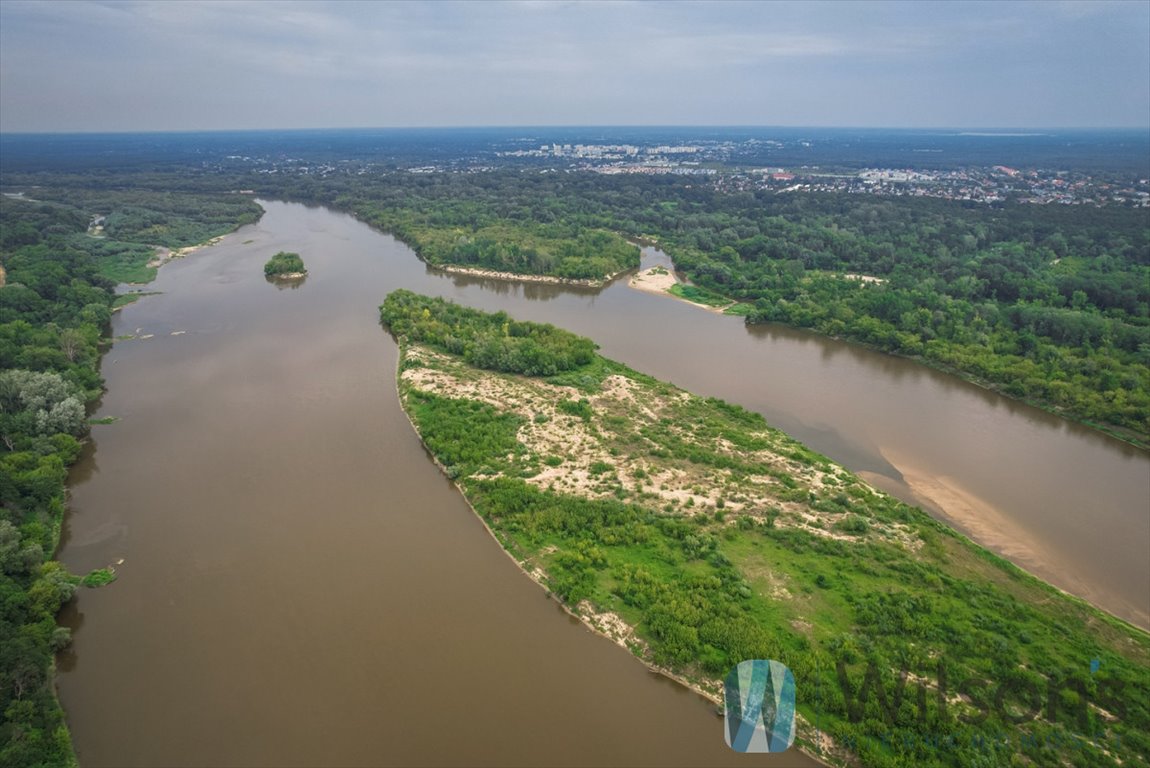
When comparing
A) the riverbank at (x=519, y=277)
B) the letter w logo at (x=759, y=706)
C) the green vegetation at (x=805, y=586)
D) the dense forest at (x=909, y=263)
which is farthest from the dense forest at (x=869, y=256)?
the letter w logo at (x=759, y=706)

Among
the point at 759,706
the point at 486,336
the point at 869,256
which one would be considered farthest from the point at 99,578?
the point at 869,256

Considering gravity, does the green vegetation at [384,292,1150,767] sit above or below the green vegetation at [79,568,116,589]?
above

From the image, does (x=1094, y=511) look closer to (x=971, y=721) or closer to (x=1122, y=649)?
(x=1122, y=649)

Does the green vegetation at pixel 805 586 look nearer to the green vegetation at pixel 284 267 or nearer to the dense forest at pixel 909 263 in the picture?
the dense forest at pixel 909 263

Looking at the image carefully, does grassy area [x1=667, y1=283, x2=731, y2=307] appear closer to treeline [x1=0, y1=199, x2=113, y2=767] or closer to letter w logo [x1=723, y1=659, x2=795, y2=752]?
letter w logo [x1=723, y1=659, x2=795, y2=752]

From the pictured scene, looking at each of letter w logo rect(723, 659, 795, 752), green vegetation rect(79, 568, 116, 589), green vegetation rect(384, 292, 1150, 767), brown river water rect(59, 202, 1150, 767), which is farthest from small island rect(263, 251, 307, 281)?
letter w logo rect(723, 659, 795, 752)

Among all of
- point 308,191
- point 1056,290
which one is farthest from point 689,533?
point 308,191
